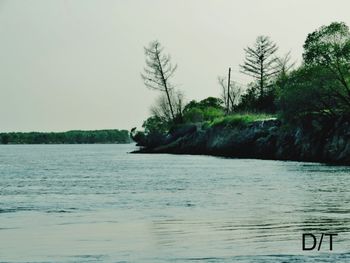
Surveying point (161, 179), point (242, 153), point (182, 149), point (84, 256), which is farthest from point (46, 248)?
point (182, 149)

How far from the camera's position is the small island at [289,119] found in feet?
258

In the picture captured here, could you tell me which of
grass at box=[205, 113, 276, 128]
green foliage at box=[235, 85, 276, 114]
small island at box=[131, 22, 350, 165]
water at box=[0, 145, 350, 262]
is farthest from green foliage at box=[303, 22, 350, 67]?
green foliage at box=[235, 85, 276, 114]

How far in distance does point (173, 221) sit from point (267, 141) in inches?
2856

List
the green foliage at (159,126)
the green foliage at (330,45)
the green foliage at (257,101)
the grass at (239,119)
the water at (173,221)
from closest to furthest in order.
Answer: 1. the water at (173,221)
2. the green foliage at (330,45)
3. the grass at (239,119)
4. the green foliage at (257,101)
5. the green foliage at (159,126)

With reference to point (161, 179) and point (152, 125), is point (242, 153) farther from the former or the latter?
point (161, 179)

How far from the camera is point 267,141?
9850 cm

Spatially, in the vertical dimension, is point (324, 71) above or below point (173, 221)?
above

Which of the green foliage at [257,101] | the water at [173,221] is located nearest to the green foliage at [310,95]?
the water at [173,221]

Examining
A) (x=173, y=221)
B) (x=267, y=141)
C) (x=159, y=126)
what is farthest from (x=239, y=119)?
(x=173, y=221)

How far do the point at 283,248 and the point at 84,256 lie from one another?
4.63 m

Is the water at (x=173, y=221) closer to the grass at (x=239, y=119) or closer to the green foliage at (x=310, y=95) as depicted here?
the green foliage at (x=310, y=95)

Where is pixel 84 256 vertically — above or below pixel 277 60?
below

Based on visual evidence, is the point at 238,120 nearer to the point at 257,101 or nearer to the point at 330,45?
the point at 257,101

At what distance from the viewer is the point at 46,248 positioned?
67.3 ft
